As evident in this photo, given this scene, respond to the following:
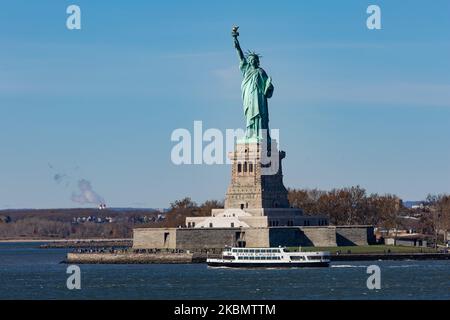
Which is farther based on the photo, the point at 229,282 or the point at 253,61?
the point at 253,61

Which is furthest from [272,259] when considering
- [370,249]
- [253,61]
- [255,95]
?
[253,61]

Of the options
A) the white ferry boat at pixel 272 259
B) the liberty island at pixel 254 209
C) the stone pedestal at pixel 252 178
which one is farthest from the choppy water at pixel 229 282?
the stone pedestal at pixel 252 178

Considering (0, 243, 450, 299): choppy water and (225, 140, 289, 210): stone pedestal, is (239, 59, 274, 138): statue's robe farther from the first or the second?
(0, 243, 450, 299): choppy water

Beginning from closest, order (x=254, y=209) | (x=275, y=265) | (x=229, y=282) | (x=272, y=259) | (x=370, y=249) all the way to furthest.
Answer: (x=229, y=282)
(x=275, y=265)
(x=272, y=259)
(x=370, y=249)
(x=254, y=209)

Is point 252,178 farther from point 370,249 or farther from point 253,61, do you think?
point 370,249

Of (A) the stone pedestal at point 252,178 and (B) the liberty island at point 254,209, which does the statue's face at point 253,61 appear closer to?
(B) the liberty island at point 254,209

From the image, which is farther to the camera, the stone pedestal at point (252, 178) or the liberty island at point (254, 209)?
the stone pedestal at point (252, 178)
